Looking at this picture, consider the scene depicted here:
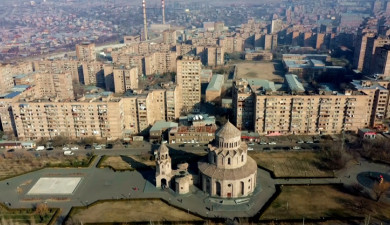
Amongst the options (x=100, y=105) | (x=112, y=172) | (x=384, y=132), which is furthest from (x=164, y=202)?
(x=384, y=132)

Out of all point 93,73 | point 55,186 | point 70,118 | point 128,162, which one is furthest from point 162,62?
point 55,186

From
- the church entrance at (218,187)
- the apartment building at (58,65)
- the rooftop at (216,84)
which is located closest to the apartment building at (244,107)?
the rooftop at (216,84)

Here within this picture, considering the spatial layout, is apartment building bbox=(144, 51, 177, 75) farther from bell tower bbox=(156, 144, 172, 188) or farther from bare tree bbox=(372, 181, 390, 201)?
bare tree bbox=(372, 181, 390, 201)

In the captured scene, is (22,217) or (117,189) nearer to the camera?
(22,217)

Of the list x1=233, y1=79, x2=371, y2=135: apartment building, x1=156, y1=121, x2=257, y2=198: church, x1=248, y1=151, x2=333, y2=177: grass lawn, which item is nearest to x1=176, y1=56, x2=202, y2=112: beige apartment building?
x1=233, y1=79, x2=371, y2=135: apartment building

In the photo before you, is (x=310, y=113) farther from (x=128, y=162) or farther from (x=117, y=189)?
(x=117, y=189)

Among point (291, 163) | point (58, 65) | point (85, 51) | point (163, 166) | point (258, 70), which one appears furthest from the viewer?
point (258, 70)
